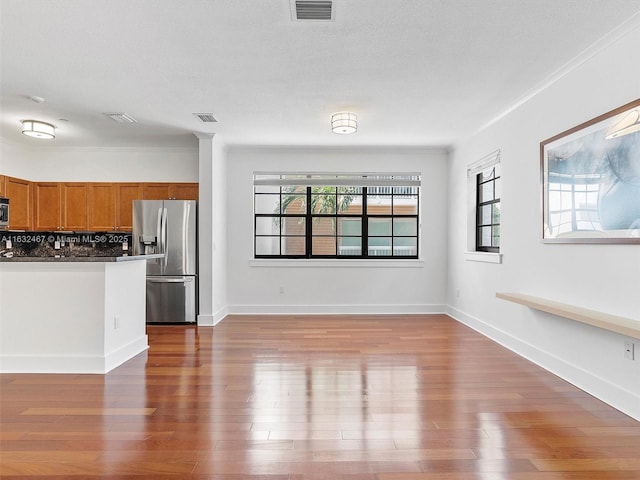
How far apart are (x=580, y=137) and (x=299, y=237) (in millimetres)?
→ 4226

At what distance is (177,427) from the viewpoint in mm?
2504

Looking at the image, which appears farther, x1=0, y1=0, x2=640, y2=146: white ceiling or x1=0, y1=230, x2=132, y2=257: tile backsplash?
x1=0, y1=230, x2=132, y2=257: tile backsplash

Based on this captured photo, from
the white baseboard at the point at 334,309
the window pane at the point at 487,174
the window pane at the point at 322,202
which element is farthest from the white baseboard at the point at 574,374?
the window pane at the point at 322,202

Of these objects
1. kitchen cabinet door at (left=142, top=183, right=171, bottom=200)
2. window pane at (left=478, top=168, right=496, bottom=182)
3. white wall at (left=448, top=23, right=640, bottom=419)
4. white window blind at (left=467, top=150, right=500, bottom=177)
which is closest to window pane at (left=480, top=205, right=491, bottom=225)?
window pane at (left=478, top=168, right=496, bottom=182)

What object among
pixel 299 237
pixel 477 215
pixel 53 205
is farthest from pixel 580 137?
pixel 53 205

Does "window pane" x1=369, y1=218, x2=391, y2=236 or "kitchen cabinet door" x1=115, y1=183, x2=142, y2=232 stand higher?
"kitchen cabinet door" x1=115, y1=183, x2=142, y2=232

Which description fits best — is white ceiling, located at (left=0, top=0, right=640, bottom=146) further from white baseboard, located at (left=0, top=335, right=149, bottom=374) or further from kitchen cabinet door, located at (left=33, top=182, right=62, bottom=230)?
white baseboard, located at (left=0, top=335, right=149, bottom=374)

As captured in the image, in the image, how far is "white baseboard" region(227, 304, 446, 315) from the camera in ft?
21.2

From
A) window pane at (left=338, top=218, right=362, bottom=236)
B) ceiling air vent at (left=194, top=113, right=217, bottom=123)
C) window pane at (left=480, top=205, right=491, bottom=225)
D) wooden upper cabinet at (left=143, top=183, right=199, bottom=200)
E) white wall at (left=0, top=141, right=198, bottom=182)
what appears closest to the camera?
ceiling air vent at (left=194, top=113, right=217, bottom=123)

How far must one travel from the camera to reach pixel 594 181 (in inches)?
121

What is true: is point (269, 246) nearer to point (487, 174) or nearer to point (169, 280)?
point (169, 280)

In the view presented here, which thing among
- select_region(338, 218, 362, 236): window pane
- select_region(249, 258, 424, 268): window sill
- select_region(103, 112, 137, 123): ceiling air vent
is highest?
select_region(103, 112, 137, 123): ceiling air vent

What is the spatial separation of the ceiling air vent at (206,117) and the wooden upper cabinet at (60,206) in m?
2.61

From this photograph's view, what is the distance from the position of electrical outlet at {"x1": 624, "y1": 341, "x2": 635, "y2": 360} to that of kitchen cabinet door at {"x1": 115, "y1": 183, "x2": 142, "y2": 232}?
6.01m
